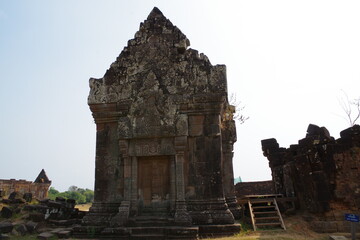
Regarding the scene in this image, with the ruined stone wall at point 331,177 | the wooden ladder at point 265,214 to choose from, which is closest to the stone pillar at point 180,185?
the wooden ladder at point 265,214

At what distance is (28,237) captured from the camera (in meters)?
8.59

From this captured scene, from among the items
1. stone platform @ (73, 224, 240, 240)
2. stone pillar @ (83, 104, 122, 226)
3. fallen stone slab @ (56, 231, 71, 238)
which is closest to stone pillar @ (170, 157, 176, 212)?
stone platform @ (73, 224, 240, 240)

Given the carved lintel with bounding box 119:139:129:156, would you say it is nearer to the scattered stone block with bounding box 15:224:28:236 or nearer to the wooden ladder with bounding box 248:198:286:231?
the scattered stone block with bounding box 15:224:28:236

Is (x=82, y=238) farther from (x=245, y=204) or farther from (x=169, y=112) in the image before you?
(x=245, y=204)

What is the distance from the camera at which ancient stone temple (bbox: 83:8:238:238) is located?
26.8ft

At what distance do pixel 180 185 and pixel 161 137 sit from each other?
58.2 inches

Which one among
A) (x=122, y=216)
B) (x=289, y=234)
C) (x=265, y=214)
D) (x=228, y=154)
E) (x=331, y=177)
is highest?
(x=228, y=154)

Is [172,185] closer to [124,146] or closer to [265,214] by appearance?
[124,146]

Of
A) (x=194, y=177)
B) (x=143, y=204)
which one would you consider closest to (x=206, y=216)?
(x=194, y=177)

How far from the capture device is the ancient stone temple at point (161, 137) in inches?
321

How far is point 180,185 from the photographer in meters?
8.16

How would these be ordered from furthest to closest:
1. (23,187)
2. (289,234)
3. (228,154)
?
(23,187) < (228,154) < (289,234)

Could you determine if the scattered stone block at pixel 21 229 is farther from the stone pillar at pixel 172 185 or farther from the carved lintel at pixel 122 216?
the stone pillar at pixel 172 185

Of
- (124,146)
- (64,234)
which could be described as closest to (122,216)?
(64,234)
